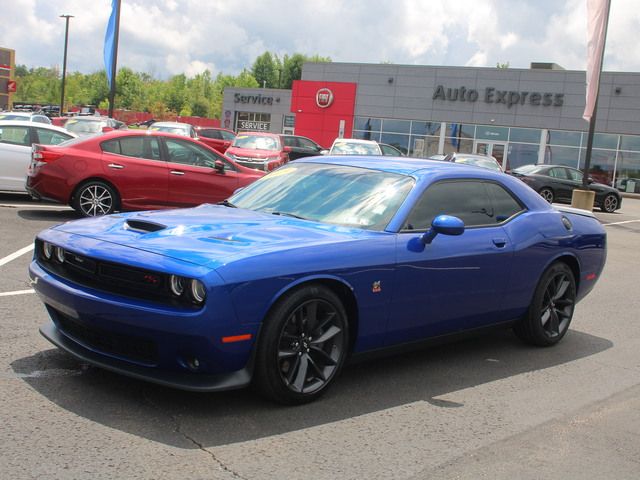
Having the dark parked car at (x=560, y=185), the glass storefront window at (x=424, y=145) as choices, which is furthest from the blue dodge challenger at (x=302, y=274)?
the glass storefront window at (x=424, y=145)

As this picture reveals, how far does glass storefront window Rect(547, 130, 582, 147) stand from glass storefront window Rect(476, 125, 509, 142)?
8.82 feet

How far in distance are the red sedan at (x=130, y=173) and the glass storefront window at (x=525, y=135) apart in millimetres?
34441

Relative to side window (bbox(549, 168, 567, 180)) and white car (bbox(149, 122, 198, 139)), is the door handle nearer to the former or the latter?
white car (bbox(149, 122, 198, 139))

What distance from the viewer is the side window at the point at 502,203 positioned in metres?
5.66

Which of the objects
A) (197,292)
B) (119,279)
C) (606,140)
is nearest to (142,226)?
(119,279)

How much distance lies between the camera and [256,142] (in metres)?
22.2

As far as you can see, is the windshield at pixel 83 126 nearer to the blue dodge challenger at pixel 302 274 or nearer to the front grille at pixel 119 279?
the blue dodge challenger at pixel 302 274

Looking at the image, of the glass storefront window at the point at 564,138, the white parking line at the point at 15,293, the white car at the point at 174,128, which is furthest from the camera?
the glass storefront window at the point at 564,138

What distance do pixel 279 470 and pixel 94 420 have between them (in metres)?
1.06

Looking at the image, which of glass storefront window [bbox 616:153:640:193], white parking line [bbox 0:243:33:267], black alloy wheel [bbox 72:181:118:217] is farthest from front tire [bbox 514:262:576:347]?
glass storefront window [bbox 616:153:640:193]

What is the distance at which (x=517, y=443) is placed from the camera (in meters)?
3.93

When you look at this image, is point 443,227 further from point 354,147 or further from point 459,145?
point 459,145

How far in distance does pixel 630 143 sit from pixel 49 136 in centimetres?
3549

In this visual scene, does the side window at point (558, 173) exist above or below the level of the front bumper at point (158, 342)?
above
